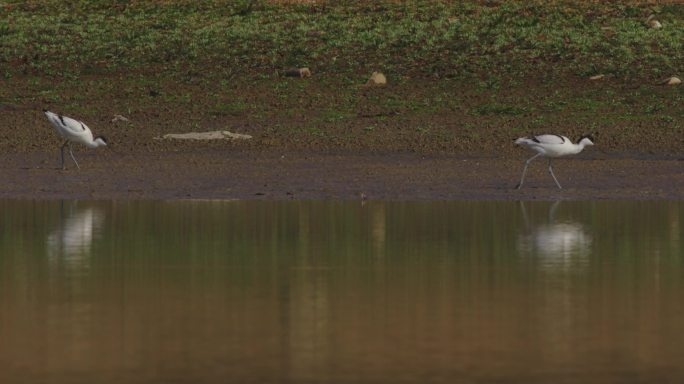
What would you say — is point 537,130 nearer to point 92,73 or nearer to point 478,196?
point 478,196

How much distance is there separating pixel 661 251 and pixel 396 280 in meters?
2.91

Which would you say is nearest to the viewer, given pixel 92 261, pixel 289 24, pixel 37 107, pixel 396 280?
pixel 396 280

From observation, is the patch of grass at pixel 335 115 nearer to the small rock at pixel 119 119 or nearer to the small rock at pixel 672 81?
the small rock at pixel 119 119

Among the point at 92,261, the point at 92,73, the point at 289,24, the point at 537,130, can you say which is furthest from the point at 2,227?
the point at 289,24

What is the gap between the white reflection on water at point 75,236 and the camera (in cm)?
1391

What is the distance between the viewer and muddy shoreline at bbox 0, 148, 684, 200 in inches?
795

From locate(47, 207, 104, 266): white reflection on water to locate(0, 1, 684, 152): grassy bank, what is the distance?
24.9 ft

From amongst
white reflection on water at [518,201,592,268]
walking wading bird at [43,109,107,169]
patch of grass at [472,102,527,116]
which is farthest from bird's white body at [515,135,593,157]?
walking wading bird at [43,109,107,169]

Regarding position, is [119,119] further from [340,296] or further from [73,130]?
[340,296]

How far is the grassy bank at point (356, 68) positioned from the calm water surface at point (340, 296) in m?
8.00

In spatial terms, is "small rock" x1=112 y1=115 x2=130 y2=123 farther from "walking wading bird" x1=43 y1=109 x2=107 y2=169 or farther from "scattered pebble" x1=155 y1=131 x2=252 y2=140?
"walking wading bird" x1=43 y1=109 x2=107 y2=169

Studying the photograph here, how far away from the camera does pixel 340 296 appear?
1169 centimetres

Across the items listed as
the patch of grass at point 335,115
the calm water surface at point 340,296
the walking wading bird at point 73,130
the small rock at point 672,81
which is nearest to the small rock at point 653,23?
the small rock at point 672,81

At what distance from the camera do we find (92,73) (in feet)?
99.1
